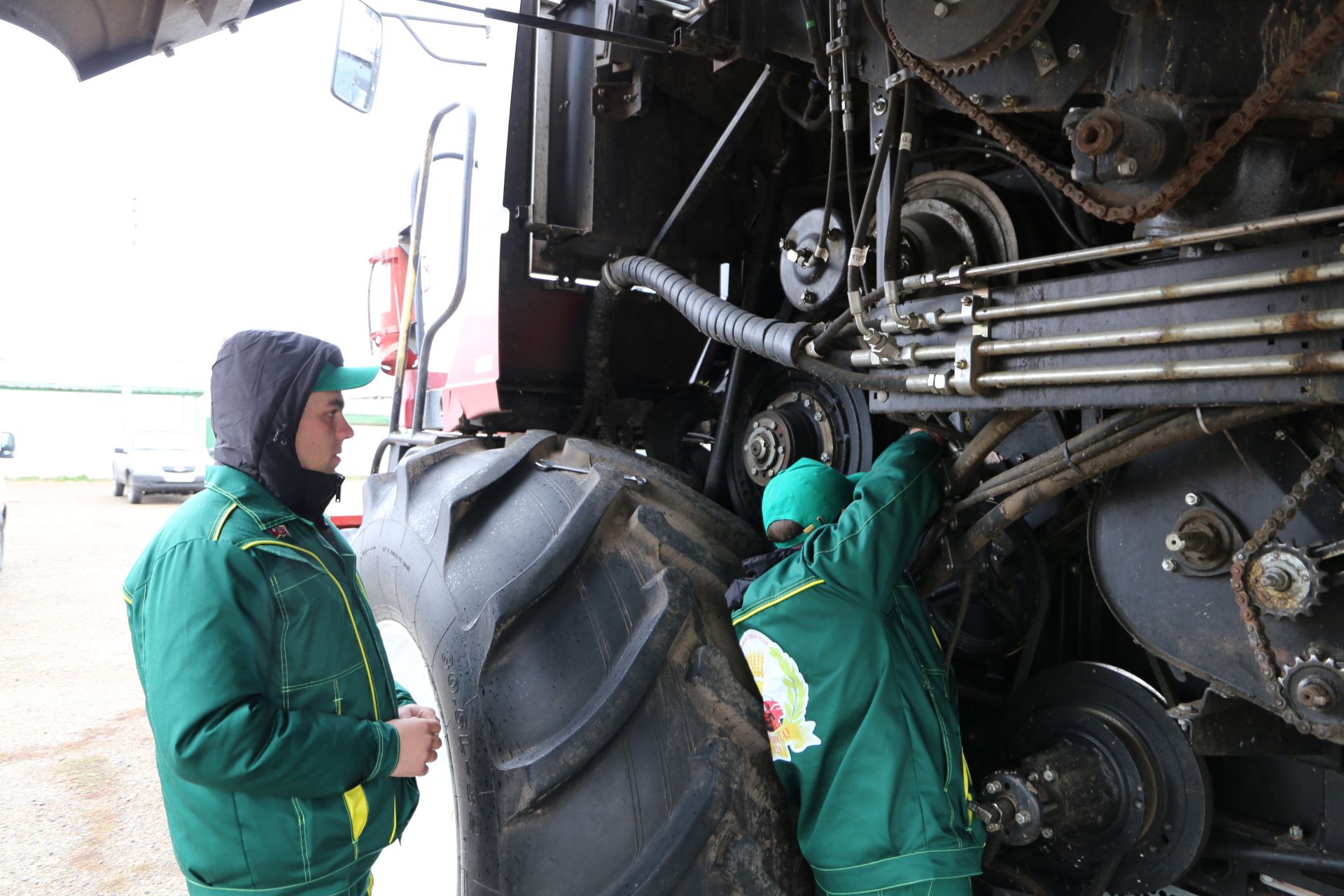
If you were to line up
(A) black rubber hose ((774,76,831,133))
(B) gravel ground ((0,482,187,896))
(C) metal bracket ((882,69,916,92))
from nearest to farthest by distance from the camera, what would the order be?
(C) metal bracket ((882,69,916,92)), (A) black rubber hose ((774,76,831,133)), (B) gravel ground ((0,482,187,896))

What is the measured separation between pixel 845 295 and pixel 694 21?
699mm

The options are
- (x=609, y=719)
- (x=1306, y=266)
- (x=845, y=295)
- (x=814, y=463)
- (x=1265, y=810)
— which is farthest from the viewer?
(x=845, y=295)

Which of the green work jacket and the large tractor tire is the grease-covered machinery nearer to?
the large tractor tire

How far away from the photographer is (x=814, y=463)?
203 centimetres

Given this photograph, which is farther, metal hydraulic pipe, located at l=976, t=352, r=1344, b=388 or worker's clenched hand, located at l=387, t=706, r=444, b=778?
worker's clenched hand, located at l=387, t=706, r=444, b=778

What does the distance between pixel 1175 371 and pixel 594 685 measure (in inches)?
43.8

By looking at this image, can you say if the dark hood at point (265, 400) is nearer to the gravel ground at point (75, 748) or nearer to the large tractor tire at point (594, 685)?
the large tractor tire at point (594, 685)

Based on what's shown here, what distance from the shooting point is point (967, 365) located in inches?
61.9

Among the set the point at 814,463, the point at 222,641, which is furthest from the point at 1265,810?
the point at 222,641

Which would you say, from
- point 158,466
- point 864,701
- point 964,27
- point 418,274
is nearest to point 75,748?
point 418,274

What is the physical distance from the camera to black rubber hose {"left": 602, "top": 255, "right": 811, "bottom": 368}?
1.94 meters

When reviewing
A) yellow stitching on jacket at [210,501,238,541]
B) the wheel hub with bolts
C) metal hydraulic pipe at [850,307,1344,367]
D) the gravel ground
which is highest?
metal hydraulic pipe at [850,307,1344,367]

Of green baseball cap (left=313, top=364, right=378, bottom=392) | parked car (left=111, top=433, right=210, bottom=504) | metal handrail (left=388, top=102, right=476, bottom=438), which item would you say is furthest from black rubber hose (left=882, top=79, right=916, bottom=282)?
parked car (left=111, top=433, right=210, bottom=504)

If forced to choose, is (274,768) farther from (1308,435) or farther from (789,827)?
(1308,435)
